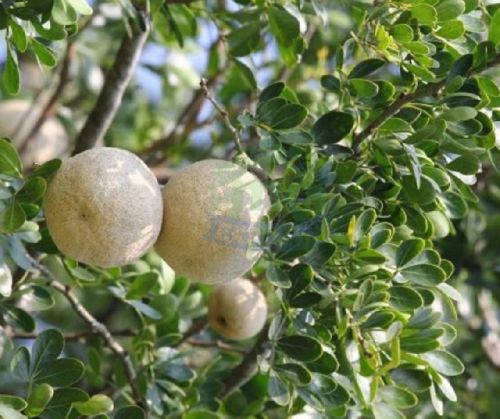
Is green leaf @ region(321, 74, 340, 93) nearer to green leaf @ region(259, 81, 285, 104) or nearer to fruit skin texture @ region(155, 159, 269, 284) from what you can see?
green leaf @ region(259, 81, 285, 104)

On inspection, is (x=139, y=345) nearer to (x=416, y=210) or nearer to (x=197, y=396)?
(x=197, y=396)

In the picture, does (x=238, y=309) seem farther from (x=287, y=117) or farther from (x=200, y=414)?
(x=287, y=117)

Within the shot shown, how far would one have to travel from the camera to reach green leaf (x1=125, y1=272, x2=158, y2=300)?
139 cm

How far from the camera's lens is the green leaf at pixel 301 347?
110cm

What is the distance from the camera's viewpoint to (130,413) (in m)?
1.14

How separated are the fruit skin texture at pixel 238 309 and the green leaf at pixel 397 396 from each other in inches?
13.4

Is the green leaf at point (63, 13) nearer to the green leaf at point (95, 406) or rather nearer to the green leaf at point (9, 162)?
the green leaf at point (9, 162)

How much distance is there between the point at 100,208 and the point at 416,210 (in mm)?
368

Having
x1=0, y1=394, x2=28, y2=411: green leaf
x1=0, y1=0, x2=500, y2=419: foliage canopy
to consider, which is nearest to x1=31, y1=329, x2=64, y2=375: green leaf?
x1=0, y1=0, x2=500, y2=419: foliage canopy

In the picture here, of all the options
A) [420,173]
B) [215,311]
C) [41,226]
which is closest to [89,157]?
[41,226]

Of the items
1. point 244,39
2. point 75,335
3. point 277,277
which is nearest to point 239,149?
point 277,277

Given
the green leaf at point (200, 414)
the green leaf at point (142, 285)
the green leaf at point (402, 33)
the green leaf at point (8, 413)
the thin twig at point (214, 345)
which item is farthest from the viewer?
the thin twig at point (214, 345)

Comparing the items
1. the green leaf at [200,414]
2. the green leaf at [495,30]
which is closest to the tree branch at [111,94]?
the green leaf at [200,414]

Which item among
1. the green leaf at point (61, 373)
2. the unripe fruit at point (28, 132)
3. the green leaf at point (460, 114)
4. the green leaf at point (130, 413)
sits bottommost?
the unripe fruit at point (28, 132)
